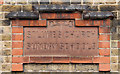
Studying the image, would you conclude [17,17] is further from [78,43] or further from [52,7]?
[78,43]

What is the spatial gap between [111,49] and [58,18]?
1.21 metres

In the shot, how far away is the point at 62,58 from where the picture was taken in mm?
2900

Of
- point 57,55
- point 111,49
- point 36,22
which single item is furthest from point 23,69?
point 111,49

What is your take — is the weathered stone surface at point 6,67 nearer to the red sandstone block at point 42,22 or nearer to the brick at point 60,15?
the red sandstone block at point 42,22

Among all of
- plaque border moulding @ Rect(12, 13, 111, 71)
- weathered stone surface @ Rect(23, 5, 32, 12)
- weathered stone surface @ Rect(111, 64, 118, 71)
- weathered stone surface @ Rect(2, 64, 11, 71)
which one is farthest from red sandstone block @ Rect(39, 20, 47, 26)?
weathered stone surface @ Rect(111, 64, 118, 71)

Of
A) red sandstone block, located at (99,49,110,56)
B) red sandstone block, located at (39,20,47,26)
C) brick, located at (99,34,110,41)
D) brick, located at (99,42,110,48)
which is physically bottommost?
red sandstone block, located at (99,49,110,56)

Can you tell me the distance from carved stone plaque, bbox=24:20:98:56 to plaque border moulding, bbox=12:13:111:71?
0.08 m

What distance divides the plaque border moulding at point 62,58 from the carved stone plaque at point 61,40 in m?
0.08

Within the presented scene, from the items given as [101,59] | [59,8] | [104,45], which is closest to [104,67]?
[101,59]

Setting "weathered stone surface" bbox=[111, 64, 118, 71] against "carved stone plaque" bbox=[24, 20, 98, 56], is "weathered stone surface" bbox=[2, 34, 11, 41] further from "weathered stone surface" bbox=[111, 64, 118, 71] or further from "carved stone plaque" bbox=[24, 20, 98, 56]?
"weathered stone surface" bbox=[111, 64, 118, 71]

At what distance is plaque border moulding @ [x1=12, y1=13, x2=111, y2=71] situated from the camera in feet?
9.50

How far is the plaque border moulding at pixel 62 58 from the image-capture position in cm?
289

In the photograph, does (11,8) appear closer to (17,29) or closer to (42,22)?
(17,29)

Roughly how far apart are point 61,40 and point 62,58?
0.36 m
